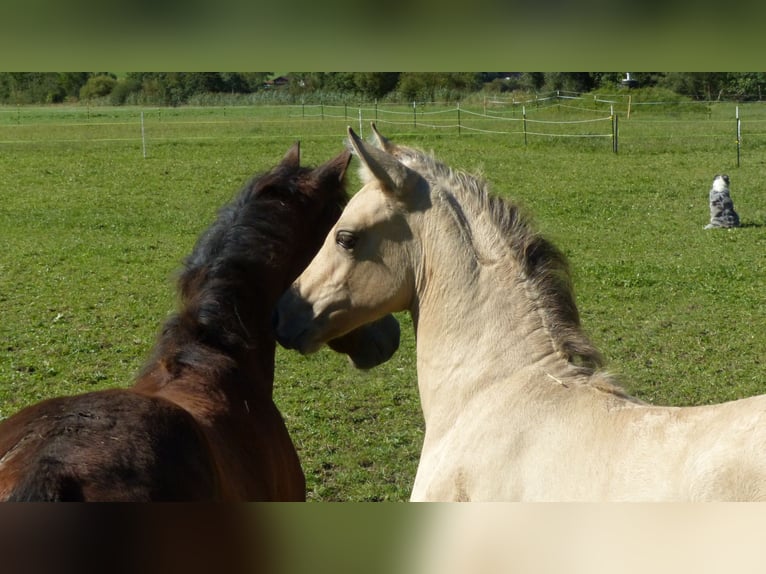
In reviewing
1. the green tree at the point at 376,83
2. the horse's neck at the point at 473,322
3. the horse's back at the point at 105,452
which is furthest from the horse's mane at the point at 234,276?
the green tree at the point at 376,83

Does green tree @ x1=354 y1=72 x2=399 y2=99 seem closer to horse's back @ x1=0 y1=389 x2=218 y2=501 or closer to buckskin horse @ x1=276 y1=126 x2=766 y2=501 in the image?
buckskin horse @ x1=276 y1=126 x2=766 y2=501

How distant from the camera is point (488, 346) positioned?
2393 mm

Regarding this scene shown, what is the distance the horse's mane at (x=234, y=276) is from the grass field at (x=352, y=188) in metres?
0.26

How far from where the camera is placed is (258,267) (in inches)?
135

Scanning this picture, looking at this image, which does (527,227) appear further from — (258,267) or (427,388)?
(258,267)

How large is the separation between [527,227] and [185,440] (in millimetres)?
1187

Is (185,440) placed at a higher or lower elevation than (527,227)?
lower

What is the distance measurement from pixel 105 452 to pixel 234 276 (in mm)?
1392

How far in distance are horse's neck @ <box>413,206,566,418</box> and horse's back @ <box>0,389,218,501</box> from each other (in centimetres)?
77

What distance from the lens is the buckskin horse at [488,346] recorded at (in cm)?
178

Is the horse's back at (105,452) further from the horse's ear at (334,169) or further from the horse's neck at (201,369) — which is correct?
the horse's ear at (334,169)

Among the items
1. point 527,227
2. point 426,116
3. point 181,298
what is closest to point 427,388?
point 527,227

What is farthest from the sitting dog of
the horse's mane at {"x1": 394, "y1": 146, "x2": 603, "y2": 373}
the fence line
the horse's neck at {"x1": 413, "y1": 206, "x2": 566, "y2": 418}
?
the horse's neck at {"x1": 413, "y1": 206, "x2": 566, "y2": 418}

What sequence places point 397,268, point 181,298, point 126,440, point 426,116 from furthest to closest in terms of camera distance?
point 426,116 < point 181,298 < point 397,268 < point 126,440
